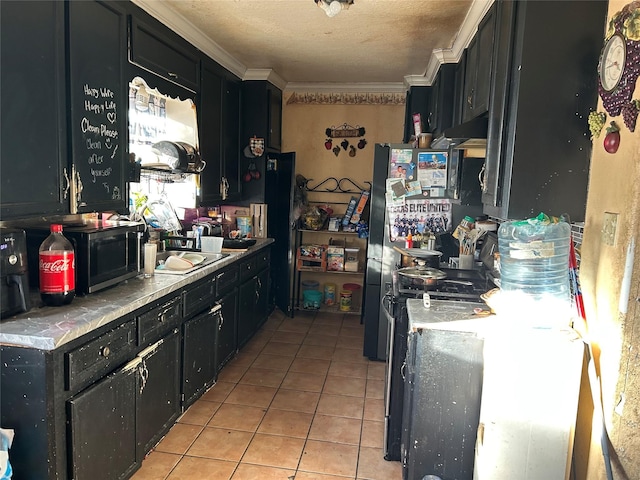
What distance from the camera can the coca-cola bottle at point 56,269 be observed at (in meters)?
1.85

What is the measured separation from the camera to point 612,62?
1615mm

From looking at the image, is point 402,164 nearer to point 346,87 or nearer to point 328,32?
point 328,32

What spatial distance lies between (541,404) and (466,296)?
0.71m

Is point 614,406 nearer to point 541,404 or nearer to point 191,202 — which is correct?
point 541,404

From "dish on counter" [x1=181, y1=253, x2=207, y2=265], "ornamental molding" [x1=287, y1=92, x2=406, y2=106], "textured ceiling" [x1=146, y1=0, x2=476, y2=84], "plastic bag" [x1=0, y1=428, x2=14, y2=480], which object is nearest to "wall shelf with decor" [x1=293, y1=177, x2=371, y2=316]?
"ornamental molding" [x1=287, y1=92, x2=406, y2=106]

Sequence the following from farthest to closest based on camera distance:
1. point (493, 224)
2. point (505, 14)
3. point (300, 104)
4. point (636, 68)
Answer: point (300, 104) < point (493, 224) < point (505, 14) < point (636, 68)

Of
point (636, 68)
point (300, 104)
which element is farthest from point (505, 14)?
point (300, 104)

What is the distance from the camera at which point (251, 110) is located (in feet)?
14.1

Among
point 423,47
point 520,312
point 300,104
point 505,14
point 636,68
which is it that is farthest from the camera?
point 300,104

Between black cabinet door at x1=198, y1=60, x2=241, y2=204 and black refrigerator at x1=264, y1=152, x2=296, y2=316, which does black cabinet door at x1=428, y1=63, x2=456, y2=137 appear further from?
black cabinet door at x1=198, y1=60, x2=241, y2=204

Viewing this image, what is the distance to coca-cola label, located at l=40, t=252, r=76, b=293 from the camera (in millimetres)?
1845

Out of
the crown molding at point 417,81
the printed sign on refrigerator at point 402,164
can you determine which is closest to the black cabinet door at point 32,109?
the printed sign on refrigerator at point 402,164

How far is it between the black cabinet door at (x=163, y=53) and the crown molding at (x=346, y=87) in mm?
1689

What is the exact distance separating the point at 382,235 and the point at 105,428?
7.78 feet
